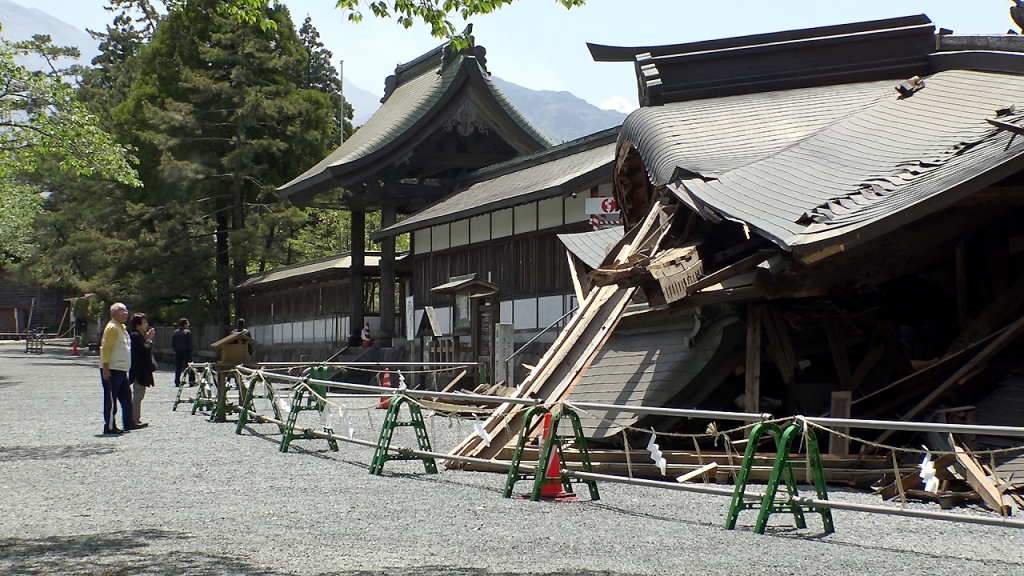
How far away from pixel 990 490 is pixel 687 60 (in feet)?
29.0

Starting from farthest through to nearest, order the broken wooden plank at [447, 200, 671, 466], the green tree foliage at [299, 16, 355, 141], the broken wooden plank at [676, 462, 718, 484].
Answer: the green tree foliage at [299, 16, 355, 141] < the broken wooden plank at [447, 200, 671, 466] < the broken wooden plank at [676, 462, 718, 484]

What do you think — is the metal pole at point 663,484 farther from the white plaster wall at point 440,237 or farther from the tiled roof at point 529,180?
the white plaster wall at point 440,237

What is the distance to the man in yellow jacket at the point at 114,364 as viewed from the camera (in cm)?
1331

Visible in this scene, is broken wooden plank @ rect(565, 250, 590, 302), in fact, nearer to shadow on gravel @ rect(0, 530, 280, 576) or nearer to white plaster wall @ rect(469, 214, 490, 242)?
white plaster wall @ rect(469, 214, 490, 242)

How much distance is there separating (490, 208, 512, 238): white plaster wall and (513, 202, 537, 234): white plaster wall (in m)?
0.31

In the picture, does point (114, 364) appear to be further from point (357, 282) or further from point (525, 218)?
point (357, 282)

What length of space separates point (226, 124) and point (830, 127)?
25.1 m

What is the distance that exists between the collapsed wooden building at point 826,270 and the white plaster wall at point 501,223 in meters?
8.77

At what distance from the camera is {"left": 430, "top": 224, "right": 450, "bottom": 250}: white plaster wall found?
25609 mm

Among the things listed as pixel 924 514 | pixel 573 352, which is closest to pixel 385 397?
pixel 573 352

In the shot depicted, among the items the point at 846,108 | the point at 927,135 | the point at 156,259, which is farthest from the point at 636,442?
the point at 156,259

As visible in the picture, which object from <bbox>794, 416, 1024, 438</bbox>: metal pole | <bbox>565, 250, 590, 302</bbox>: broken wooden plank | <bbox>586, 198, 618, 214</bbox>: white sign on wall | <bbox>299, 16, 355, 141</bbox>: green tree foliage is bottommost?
<bbox>794, 416, 1024, 438</bbox>: metal pole

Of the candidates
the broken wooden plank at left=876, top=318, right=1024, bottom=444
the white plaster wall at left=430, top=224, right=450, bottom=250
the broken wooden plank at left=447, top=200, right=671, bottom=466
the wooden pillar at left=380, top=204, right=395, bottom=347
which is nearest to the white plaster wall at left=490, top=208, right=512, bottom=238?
the white plaster wall at left=430, top=224, right=450, bottom=250

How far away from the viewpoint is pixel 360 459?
11477 mm
